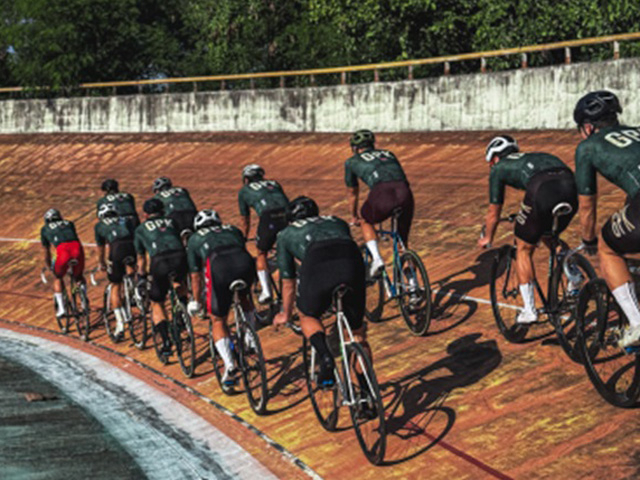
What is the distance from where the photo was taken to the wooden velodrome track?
7.04 metres

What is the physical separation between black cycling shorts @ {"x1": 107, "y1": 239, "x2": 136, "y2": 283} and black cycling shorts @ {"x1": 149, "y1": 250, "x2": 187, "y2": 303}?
2.04 m

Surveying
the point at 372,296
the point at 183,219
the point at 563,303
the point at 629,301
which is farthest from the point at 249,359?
the point at 183,219

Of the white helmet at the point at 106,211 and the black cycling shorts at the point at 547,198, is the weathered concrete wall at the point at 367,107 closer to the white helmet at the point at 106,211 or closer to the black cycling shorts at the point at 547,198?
the white helmet at the point at 106,211

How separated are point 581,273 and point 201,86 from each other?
130ft

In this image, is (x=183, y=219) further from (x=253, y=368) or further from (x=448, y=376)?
(x=448, y=376)

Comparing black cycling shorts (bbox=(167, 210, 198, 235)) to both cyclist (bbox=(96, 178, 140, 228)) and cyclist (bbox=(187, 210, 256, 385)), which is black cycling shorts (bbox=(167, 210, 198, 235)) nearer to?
cyclist (bbox=(96, 178, 140, 228))

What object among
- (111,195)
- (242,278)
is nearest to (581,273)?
(242,278)

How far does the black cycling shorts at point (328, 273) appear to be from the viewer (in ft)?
24.3

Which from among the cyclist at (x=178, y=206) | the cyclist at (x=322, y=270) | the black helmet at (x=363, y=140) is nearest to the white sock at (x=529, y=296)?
the cyclist at (x=322, y=270)

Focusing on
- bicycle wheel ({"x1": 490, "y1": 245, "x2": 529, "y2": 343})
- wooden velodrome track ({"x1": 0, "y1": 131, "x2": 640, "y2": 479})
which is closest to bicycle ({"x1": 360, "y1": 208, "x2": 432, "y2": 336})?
wooden velodrome track ({"x1": 0, "y1": 131, "x2": 640, "y2": 479})

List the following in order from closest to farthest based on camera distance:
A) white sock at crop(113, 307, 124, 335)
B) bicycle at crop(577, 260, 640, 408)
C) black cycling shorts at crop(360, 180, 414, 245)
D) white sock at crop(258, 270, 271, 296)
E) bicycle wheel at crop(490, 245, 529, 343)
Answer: bicycle at crop(577, 260, 640, 408), bicycle wheel at crop(490, 245, 529, 343), black cycling shorts at crop(360, 180, 414, 245), white sock at crop(258, 270, 271, 296), white sock at crop(113, 307, 124, 335)

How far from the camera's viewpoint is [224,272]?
30.6 feet

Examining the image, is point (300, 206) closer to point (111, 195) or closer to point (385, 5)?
point (111, 195)

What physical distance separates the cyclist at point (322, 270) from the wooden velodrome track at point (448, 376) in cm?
106
